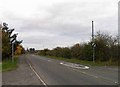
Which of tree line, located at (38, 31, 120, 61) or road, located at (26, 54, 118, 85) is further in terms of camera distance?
tree line, located at (38, 31, 120, 61)

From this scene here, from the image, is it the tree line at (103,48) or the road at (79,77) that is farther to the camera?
the tree line at (103,48)

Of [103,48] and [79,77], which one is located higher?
[103,48]

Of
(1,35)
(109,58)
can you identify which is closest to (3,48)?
(1,35)

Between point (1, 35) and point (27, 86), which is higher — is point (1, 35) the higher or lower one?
the higher one

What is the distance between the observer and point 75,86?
1487 centimetres

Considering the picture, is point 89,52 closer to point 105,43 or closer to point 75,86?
point 105,43

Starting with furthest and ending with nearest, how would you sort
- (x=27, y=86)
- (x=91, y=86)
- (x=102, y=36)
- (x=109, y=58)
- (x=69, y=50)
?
Answer: 1. (x=69, y=50)
2. (x=102, y=36)
3. (x=109, y=58)
4. (x=27, y=86)
5. (x=91, y=86)

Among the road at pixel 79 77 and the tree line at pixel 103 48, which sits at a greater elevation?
the tree line at pixel 103 48

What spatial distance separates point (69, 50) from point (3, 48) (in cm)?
2744

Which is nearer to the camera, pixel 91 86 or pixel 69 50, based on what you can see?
pixel 91 86

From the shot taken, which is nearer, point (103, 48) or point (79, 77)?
point (79, 77)

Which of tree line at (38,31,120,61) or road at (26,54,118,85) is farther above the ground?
tree line at (38,31,120,61)

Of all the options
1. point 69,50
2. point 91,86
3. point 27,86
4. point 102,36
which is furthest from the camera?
point 69,50

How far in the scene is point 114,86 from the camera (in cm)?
1473
